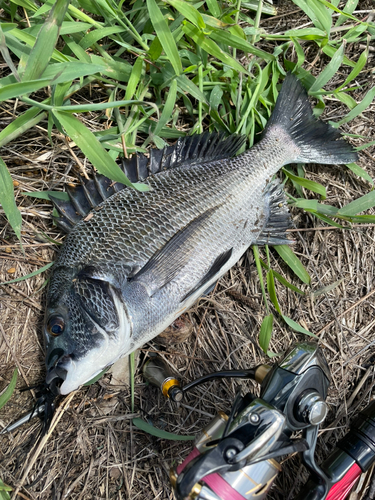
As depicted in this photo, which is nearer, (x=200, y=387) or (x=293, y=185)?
(x=200, y=387)

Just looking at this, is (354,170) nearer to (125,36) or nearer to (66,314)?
(125,36)

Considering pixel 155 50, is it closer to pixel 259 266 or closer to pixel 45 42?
pixel 45 42

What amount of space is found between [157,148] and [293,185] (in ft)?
3.19

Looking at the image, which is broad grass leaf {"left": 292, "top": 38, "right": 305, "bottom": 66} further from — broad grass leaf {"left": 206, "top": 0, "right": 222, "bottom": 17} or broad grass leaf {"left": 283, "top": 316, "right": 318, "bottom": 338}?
broad grass leaf {"left": 283, "top": 316, "right": 318, "bottom": 338}

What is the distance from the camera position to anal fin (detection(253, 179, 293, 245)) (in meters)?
2.26

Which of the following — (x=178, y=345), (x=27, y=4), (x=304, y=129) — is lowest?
(x=178, y=345)

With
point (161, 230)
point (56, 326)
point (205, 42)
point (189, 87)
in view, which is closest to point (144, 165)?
point (161, 230)

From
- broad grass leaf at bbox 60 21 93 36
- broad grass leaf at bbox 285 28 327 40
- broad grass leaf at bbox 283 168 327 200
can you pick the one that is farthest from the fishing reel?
broad grass leaf at bbox 60 21 93 36

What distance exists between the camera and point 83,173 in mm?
2150

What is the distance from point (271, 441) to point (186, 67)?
213cm

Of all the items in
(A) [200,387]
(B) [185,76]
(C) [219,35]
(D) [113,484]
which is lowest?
(D) [113,484]

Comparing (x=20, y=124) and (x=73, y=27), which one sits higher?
(x=73, y=27)

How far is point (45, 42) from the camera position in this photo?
1.52 metres

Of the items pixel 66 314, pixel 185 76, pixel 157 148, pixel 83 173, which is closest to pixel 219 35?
pixel 185 76
